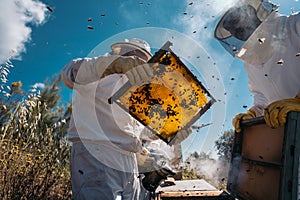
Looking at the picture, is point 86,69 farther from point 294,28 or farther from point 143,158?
point 294,28

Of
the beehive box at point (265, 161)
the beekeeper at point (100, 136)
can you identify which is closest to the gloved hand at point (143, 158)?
the beekeeper at point (100, 136)

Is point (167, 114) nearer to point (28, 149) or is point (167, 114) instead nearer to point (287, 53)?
point (287, 53)

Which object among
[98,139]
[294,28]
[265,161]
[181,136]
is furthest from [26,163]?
[294,28]

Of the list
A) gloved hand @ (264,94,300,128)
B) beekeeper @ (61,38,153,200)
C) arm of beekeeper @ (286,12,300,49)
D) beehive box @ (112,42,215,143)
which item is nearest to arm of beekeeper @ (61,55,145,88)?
beekeeper @ (61,38,153,200)

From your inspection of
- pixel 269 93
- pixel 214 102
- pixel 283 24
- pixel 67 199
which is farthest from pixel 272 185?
pixel 67 199

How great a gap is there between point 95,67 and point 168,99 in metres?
0.71

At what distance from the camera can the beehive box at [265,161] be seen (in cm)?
155

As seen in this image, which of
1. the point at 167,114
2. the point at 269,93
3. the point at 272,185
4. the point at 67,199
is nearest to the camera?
the point at 272,185

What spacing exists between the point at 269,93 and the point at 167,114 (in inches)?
55.0

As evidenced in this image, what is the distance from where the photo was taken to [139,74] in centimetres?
201

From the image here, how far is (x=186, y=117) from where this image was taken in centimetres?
238

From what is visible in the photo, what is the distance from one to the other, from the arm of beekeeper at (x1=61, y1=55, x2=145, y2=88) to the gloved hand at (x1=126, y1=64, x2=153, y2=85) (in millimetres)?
46

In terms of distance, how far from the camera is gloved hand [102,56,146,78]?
6.65 feet

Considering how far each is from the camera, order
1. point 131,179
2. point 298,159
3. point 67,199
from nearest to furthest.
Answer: point 298,159
point 131,179
point 67,199
